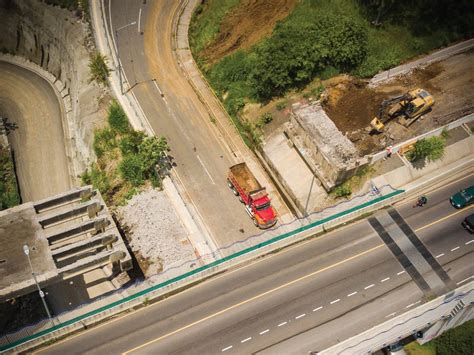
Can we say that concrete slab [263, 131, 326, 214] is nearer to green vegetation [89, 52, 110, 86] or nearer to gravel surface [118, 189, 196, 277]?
gravel surface [118, 189, 196, 277]

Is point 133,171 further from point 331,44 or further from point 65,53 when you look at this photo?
point 65,53

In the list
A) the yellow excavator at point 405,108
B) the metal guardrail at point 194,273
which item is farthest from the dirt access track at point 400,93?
the metal guardrail at point 194,273

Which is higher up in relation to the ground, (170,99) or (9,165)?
(9,165)

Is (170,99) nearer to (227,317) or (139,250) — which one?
(139,250)

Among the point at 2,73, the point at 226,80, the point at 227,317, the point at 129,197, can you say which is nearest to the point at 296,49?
the point at 226,80

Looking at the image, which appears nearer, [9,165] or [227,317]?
[227,317]

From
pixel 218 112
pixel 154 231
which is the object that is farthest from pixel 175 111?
pixel 154 231

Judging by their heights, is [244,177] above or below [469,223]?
above
